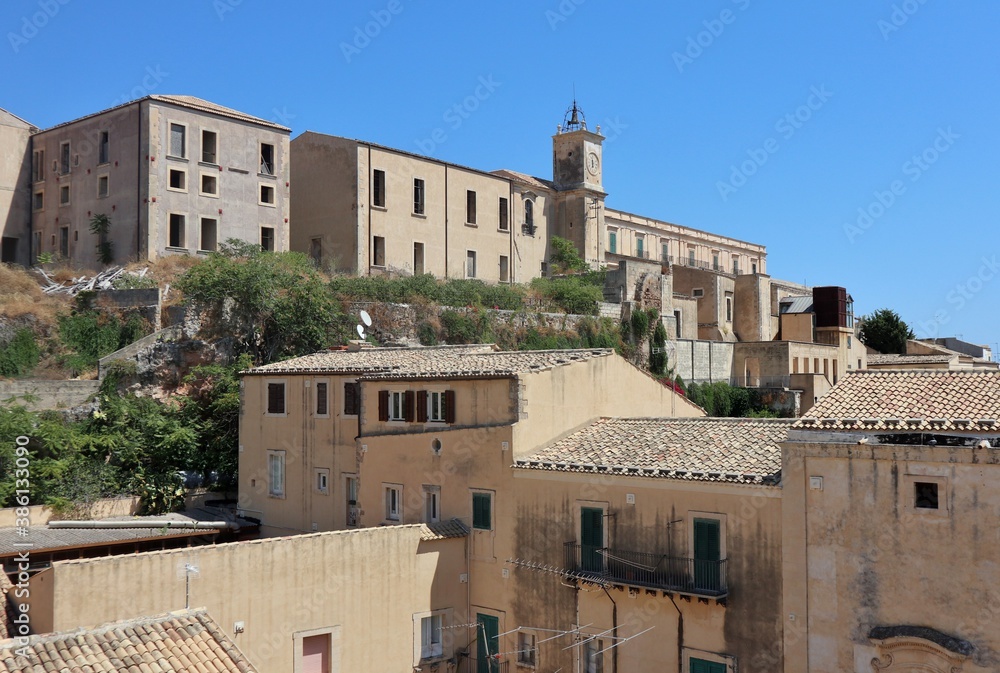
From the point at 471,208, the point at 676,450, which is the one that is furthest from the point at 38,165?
the point at 676,450

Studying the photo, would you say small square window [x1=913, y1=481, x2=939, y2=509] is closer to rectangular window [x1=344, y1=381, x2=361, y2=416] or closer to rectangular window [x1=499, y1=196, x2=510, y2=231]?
rectangular window [x1=344, y1=381, x2=361, y2=416]

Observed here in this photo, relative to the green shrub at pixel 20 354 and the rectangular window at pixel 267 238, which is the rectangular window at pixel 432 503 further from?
the rectangular window at pixel 267 238

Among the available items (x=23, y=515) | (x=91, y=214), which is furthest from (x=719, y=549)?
(x=91, y=214)

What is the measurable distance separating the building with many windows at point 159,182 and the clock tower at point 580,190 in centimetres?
1948

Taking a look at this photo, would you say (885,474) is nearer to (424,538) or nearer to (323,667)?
(424,538)

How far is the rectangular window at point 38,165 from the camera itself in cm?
4519

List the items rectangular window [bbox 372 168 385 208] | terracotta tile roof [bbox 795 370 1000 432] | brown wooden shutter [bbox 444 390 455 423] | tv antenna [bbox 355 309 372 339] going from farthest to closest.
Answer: rectangular window [bbox 372 168 385 208], tv antenna [bbox 355 309 372 339], brown wooden shutter [bbox 444 390 455 423], terracotta tile roof [bbox 795 370 1000 432]

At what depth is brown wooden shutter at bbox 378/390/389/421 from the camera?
82.8 feet

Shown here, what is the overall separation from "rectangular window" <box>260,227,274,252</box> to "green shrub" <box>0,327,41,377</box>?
Answer: 1155cm

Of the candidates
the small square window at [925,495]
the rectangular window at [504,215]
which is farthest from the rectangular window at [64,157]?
the small square window at [925,495]

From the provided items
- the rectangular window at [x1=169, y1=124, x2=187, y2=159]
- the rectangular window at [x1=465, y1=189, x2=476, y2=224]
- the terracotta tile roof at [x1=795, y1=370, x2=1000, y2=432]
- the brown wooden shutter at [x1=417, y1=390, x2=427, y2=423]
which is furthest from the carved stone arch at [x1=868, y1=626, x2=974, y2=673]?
the rectangular window at [x1=465, y1=189, x2=476, y2=224]

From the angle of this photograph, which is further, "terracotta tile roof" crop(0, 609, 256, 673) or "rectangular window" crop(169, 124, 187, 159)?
"rectangular window" crop(169, 124, 187, 159)

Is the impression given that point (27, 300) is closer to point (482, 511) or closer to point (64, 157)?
point (64, 157)

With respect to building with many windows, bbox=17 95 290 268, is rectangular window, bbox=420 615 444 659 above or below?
below
